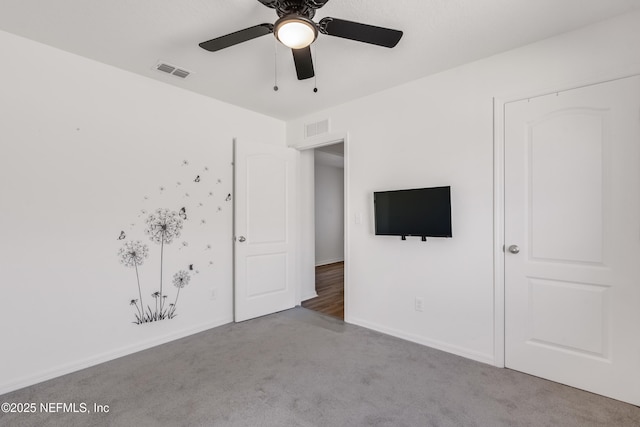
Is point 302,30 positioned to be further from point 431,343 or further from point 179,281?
point 431,343

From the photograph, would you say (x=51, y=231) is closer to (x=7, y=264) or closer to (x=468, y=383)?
(x=7, y=264)

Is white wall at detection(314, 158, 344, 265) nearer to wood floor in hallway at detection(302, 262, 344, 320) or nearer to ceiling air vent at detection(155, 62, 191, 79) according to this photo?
wood floor in hallway at detection(302, 262, 344, 320)

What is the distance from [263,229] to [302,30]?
2.50 m

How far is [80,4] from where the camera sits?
1872 mm

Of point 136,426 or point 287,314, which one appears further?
point 287,314

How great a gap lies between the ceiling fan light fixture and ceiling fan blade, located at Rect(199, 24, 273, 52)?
4.8 inches

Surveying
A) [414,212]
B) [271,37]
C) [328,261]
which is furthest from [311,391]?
[328,261]

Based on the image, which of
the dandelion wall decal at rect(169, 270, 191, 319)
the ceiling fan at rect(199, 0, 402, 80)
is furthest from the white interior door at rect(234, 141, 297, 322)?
the ceiling fan at rect(199, 0, 402, 80)

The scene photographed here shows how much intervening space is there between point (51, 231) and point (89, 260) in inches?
13.7

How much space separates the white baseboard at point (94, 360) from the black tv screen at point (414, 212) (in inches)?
86.9

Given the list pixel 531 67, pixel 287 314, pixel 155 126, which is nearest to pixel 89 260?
pixel 155 126

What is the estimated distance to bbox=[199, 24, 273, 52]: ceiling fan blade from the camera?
1707 millimetres

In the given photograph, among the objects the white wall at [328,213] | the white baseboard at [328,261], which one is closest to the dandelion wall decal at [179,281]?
the white wall at [328,213]

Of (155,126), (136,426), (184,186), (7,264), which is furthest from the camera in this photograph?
(184,186)
